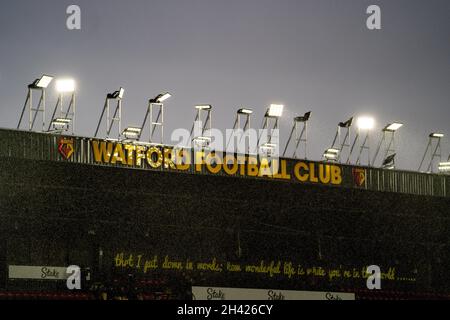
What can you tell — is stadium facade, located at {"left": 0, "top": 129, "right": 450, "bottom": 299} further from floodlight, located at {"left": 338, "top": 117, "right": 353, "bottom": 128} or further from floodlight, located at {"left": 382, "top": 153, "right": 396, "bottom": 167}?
floodlight, located at {"left": 338, "top": 117, "right": 353, "bottom": 128}

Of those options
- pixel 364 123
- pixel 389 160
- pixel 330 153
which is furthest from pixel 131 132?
pixel 389 160

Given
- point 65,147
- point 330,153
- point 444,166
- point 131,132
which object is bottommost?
point 444,166

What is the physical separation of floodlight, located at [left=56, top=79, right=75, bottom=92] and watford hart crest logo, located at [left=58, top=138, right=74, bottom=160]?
1892mm

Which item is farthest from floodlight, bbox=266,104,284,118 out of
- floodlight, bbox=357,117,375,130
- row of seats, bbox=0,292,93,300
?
row of seats, bbox=0,292,93,300

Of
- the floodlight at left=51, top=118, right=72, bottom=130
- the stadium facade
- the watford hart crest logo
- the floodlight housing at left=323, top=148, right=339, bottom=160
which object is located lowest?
the stadium facade

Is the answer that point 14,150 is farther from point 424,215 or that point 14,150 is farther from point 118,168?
point 424,215

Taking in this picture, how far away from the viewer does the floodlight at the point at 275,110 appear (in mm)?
35562

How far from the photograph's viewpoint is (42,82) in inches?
1251

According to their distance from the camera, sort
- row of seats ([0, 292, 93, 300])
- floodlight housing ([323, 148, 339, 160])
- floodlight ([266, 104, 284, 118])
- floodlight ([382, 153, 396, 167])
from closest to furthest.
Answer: row of seats ([0, 292, 93, 300]) → floodlight ([266, 104, 284, 118]) → floodlight housing ([323, 148, 339, 160]) → floodlight ([382, 153, 396, 167])

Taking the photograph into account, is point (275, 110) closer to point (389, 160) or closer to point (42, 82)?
point (389, 160)

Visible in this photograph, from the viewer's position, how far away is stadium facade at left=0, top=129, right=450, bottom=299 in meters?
32.1

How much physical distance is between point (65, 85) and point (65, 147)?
7.63 ft

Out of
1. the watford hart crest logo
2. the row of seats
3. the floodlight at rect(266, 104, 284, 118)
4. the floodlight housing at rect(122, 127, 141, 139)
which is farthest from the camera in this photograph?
the floodlight at rect(266, 104, 284, 118)

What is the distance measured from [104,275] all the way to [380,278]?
11.8 metres
